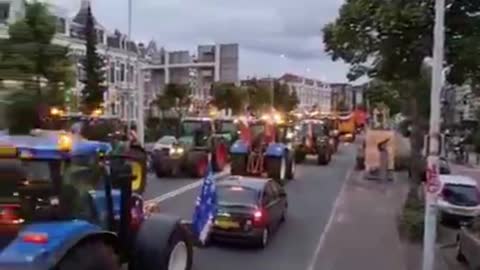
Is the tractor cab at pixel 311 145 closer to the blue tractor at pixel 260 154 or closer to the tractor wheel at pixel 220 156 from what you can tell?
the tractor wheel at pixel 220 156

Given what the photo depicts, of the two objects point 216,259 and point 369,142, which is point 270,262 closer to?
point 216,259

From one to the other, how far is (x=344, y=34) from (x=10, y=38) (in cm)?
1680

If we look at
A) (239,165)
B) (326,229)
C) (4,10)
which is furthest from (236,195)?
(4,10)

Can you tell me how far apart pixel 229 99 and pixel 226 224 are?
215 ft

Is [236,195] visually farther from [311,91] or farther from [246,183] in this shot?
[311,91]

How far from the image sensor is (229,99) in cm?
8112

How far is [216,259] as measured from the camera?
14992mm

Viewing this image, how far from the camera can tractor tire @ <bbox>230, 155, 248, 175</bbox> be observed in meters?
26.5

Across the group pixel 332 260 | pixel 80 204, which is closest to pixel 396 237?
pixel 332 260

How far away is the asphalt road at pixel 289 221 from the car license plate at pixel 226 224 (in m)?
0.50

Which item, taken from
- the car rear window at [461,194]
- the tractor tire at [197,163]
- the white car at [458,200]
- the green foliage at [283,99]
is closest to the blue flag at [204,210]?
the white car at [458,200]

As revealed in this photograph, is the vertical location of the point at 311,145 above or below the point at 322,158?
above

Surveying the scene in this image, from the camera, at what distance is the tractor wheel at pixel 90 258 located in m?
7.87

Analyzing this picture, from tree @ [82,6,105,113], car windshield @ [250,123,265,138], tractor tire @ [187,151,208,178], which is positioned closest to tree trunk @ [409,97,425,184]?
car windshield @ [250,123,265,138]
